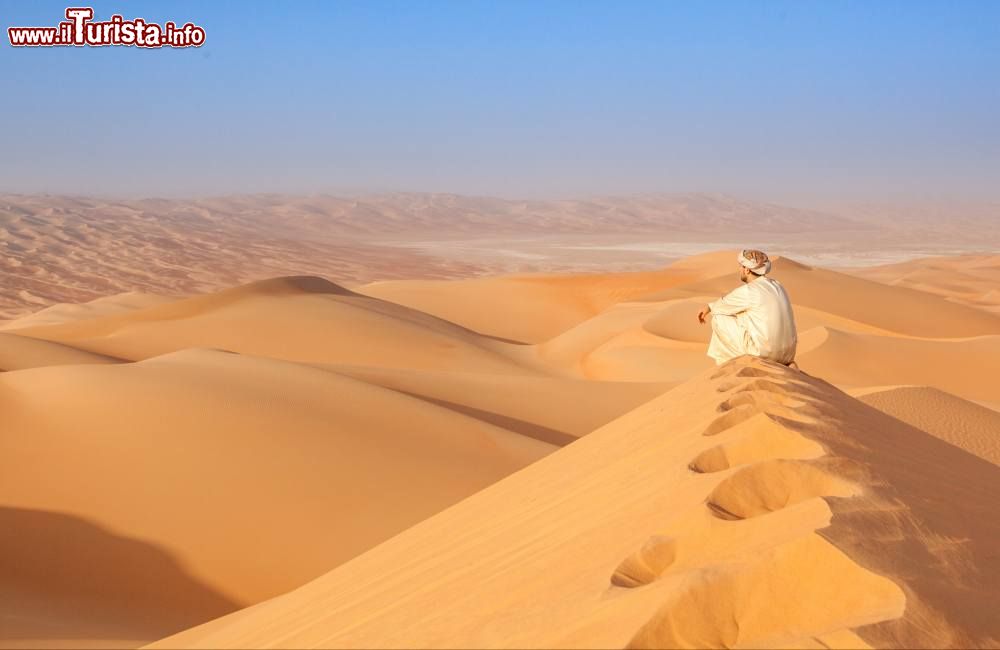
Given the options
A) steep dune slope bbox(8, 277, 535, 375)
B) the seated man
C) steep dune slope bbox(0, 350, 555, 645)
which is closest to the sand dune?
the seated man

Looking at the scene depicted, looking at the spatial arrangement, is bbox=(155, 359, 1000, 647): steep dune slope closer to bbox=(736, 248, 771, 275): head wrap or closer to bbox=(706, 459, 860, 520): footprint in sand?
bbox=(706, 459, 860, 520): footprint in sand

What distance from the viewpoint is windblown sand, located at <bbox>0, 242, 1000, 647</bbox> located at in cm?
265

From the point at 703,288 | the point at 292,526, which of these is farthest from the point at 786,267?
the point at 292,526

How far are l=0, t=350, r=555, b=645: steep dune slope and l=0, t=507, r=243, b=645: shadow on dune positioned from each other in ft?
0.04

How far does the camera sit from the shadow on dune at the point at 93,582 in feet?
22.1

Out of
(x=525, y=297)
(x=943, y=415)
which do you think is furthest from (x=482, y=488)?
(x=525, y=297)

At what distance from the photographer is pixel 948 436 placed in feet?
25.8

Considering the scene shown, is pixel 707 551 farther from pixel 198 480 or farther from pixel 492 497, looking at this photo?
pixel 198 480

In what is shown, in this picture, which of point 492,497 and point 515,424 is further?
point 515,424

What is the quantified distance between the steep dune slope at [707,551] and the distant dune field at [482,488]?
12 millimetres

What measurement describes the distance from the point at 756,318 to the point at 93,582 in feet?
15.4

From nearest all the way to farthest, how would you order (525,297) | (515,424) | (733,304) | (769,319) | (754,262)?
(769,319), (733,304), (754,262), (515,424), (525,297)

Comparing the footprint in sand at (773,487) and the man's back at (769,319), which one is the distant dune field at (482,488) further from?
the man's back at (769,319)

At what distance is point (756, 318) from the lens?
626 centimetres
